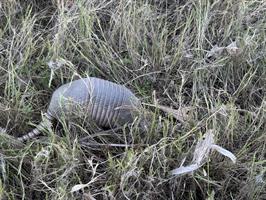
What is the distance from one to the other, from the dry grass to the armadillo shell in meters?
0.05

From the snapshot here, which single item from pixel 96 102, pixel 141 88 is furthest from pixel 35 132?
pixel 141 88

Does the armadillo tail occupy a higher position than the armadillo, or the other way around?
the armadillo

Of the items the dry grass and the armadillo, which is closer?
the dry grass

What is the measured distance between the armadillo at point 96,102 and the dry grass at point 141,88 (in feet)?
0.17

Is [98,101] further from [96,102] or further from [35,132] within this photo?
[35,132]

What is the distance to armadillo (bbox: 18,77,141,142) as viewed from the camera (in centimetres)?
184

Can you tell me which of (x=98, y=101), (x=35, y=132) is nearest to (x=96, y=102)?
(x=98, y=101)

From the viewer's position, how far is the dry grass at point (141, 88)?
1.70 metres

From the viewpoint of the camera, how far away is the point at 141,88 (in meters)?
2.07

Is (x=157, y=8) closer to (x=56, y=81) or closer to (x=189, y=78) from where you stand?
(x=189, y=78)

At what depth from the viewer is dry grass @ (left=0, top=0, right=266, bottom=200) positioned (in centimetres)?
170

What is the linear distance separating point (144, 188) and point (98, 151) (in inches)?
9.6

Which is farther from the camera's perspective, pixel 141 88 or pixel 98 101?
pixel 141 88

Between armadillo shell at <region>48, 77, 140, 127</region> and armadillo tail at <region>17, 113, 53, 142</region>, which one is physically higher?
armadillo shell at <region>48, 77, 140, 127</region>
